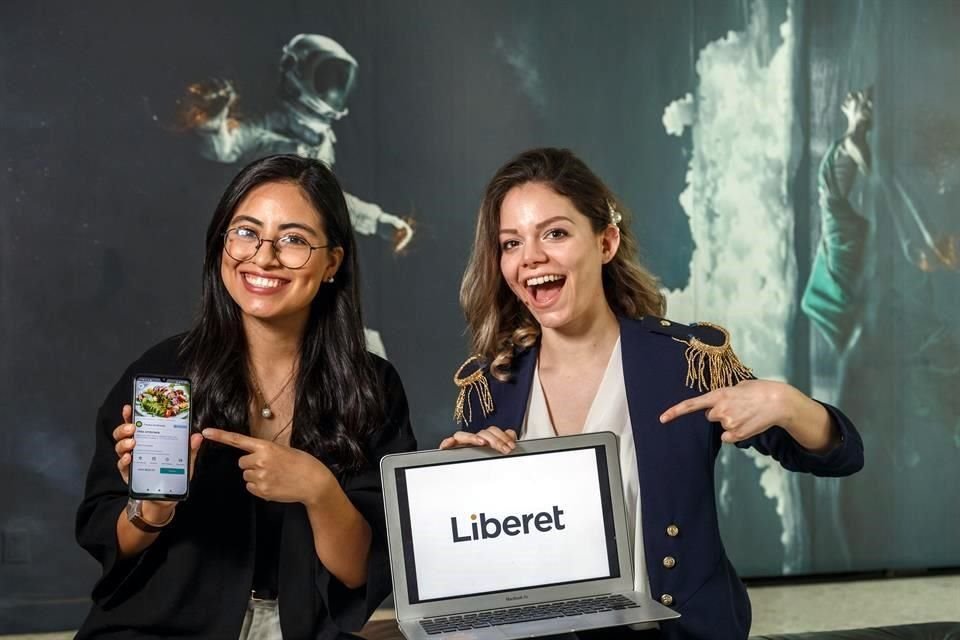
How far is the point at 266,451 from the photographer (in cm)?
187

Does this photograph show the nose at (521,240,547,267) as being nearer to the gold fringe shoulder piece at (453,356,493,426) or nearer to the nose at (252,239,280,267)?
the gold fringe shoulder piece at (453,356,493,426)

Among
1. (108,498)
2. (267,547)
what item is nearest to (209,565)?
(267,547)

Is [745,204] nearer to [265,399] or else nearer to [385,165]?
[385,165]

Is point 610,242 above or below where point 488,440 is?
above

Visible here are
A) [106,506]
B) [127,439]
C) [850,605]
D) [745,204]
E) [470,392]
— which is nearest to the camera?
[127,439]

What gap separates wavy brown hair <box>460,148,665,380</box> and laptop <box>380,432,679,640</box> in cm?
37

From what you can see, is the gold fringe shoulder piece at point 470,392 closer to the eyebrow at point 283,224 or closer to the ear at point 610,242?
the ear at point 610,242

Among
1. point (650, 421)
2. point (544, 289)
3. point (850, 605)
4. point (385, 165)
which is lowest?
point (850, 605)

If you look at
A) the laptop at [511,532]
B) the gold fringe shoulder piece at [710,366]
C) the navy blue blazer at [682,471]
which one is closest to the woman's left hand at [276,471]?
the laptop at [511,532]

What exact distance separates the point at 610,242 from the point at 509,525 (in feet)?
2.25

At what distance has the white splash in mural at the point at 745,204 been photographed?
460 centimetres

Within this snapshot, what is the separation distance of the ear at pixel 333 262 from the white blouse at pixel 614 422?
475mm

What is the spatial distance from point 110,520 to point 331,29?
2.78 meters

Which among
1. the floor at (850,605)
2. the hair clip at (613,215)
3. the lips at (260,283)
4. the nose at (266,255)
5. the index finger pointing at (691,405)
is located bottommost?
the floor at (850,605)
